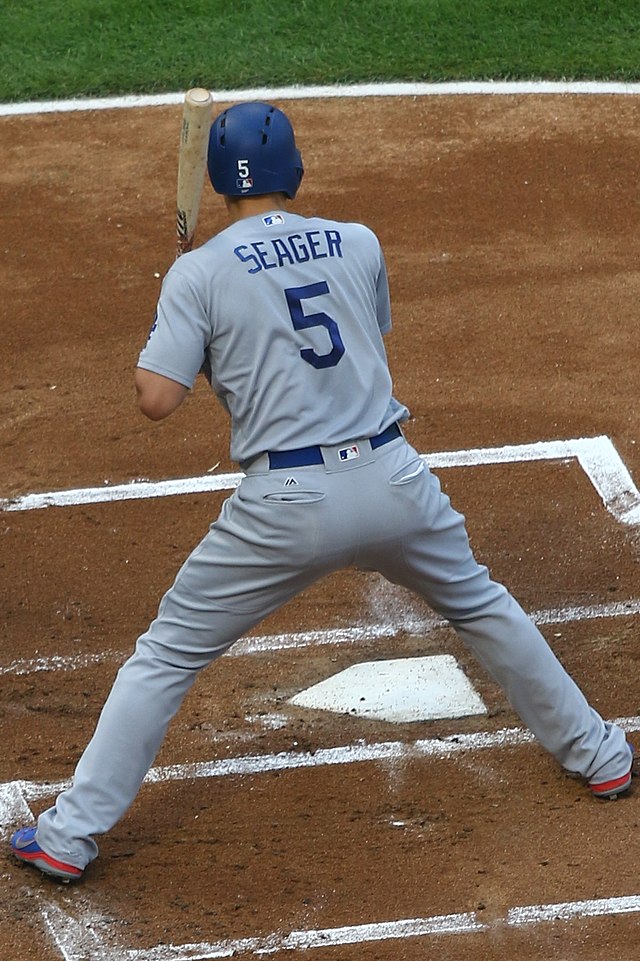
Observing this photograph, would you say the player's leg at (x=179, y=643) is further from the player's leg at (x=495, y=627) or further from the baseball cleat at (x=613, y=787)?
the baseball cleat at (x=613, y=787)

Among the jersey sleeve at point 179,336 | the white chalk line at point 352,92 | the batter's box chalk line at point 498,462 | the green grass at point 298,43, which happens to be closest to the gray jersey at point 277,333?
the jersey sleeve at point 179,336

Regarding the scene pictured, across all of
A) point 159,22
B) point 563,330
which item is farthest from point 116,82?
point 563,330

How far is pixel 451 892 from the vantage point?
165 inches

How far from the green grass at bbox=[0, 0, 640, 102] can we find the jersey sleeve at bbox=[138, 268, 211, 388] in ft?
18.8

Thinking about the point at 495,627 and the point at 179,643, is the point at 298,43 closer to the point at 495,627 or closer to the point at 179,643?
the point at 495,627

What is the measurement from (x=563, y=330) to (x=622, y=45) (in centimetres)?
346

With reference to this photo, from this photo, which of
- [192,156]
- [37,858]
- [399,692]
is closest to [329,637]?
[399,692]

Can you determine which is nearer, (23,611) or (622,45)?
(23,611)

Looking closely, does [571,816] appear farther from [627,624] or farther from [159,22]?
[159,22]

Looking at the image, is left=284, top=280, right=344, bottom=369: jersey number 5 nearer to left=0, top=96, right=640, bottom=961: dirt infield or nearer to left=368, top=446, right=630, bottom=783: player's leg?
left=368, top=446, right=630, bottom=783: player's leg

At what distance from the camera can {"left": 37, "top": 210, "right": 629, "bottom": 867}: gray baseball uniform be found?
3.88 metres

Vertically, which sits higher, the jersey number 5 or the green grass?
the jersey number 5

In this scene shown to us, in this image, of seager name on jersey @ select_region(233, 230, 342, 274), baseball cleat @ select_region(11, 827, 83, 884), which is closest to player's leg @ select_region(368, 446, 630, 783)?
seager name on jersey @ select_region(233, 230, 342, 274)

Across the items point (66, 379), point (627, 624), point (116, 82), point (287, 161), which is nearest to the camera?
point (287, 161)
